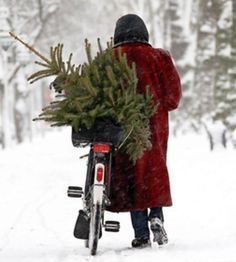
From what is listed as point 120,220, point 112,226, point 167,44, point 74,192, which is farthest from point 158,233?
point 167,44

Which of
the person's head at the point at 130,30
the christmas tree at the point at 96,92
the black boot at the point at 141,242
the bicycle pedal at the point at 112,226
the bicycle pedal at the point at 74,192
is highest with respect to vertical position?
the person's head at the point at 130,30

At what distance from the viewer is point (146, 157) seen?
253 inches

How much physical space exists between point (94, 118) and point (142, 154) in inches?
21.5

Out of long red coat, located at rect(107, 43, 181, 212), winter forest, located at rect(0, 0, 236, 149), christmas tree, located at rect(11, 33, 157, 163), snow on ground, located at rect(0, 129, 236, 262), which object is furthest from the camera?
winter forest, located at rect(0, 0, 236, 149)

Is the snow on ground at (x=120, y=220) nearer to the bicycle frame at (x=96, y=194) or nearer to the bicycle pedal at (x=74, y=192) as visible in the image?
the bicycle frame at (x=96, y=194)

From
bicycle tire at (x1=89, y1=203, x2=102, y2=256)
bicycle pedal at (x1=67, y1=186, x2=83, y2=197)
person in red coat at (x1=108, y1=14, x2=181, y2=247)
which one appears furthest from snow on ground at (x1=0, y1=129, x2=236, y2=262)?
bicycle pedal at (x1=67, y1=186, x2=83, y2=197)

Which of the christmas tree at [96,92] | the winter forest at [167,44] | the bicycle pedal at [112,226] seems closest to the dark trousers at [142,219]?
the bicycle pedal at [112,226]

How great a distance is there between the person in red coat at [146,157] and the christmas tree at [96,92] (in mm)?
372

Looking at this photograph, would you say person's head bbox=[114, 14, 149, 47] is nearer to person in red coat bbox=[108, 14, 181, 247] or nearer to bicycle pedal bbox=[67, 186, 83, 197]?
person in red coat bbox=[108, 14, 181, 247]

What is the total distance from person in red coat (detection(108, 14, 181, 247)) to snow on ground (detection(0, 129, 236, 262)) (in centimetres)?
32

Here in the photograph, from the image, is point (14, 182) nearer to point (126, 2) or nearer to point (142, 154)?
point (142, 154)

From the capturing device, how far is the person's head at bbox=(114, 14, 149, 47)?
647 centimetres

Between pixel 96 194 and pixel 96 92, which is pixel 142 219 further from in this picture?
pixel 96 92

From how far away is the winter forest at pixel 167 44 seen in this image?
2470cm
